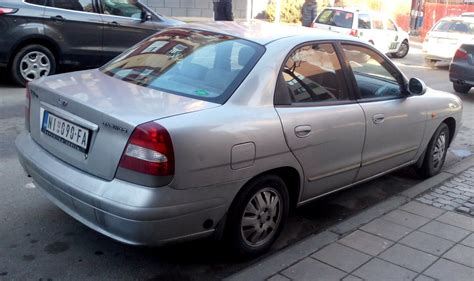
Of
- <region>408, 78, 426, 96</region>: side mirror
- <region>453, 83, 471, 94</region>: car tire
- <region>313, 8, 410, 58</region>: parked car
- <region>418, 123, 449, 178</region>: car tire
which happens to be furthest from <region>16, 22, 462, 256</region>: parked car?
<region>313, 8, 410, 58</region>: parked car

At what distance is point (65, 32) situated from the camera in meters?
8.70

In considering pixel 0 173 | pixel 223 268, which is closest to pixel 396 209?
pixel 223 268

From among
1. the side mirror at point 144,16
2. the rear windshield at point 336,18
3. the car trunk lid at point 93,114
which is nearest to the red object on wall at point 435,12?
the rear windshield at point 336,18

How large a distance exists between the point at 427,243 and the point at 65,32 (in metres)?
6.80

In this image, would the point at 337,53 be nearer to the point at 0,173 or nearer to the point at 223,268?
the point at 223,268

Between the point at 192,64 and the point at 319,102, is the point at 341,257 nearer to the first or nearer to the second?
the point at 319,102

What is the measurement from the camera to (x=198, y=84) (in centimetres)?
361

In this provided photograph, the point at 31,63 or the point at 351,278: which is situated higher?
the point at 31,63

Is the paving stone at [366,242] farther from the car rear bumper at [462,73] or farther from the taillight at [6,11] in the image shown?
the car rear bumper at [462,73]

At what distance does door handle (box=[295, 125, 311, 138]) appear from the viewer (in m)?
3.66

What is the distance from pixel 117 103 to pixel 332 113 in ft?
5.28

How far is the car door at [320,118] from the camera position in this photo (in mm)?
3701

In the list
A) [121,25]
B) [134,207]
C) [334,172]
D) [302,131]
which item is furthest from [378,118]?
[121,25]

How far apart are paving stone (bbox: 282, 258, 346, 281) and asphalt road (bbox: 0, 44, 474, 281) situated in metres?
0.36
